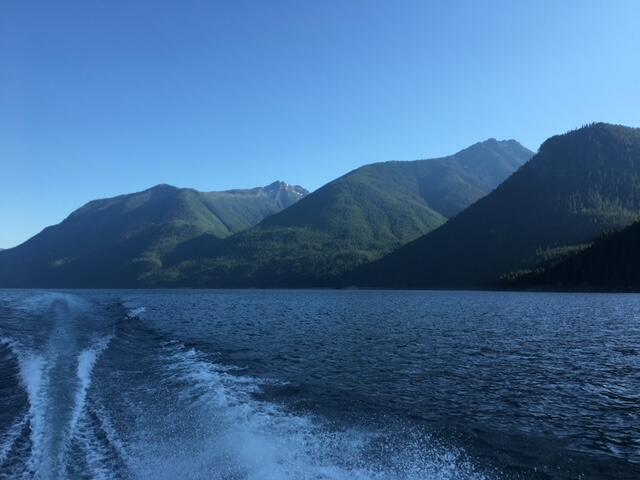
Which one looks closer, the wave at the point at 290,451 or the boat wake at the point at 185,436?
the wave at the point at 290,451

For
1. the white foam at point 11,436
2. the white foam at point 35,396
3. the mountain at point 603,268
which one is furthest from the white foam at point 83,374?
the mountain at point 603,268

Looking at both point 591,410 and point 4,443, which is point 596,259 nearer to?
point 591,410

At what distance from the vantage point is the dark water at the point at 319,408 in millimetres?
16266

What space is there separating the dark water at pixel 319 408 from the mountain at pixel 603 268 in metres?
146

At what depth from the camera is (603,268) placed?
586ft

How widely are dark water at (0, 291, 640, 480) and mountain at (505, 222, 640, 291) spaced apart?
146 meters

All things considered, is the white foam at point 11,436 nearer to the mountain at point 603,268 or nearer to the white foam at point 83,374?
the white foam at point 83,374

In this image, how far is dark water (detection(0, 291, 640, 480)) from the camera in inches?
640

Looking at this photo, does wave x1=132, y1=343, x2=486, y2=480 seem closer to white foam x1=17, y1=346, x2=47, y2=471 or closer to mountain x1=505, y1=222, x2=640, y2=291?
white foam x1=17, y1=346, x2=47, y2=471

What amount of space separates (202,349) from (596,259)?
182 meters

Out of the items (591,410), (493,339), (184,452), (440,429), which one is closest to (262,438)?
(184,452)

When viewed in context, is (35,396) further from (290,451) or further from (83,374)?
(290,451)

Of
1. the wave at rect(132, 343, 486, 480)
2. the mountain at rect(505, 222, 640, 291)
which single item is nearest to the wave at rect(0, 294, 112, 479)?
the wave at rect(132, 343, 486, 480)

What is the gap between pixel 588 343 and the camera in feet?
147
